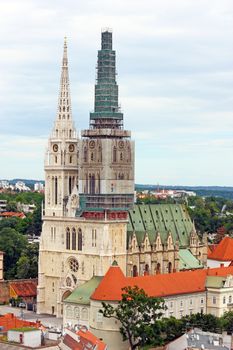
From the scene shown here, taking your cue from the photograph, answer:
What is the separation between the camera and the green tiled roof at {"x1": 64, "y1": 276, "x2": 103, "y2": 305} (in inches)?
4281

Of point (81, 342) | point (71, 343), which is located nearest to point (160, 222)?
point (71, 343)

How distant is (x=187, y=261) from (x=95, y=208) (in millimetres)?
16225

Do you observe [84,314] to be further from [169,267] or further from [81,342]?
[169,267]

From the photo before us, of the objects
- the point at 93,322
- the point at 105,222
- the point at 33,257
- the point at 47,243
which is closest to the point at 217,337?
the point at 93,322

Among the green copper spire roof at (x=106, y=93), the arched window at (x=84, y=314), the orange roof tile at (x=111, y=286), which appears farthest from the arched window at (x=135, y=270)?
the green copper spire roof at (x=106, y=93)

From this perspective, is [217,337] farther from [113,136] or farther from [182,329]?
[113,136]

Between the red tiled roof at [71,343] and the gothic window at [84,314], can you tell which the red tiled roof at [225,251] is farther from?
the red tiled roof at [71,343]

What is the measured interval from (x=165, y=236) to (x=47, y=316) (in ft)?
58.0

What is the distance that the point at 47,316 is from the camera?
122 meters

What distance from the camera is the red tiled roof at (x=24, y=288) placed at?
131 meters

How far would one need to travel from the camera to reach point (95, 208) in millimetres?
121562

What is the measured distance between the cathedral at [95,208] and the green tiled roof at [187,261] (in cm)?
49

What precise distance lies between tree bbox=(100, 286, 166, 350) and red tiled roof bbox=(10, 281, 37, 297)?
1234 inches

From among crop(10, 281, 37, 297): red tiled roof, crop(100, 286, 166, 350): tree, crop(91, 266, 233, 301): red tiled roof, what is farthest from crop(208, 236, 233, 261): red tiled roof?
crop(100, 286, 166, 350): tree
